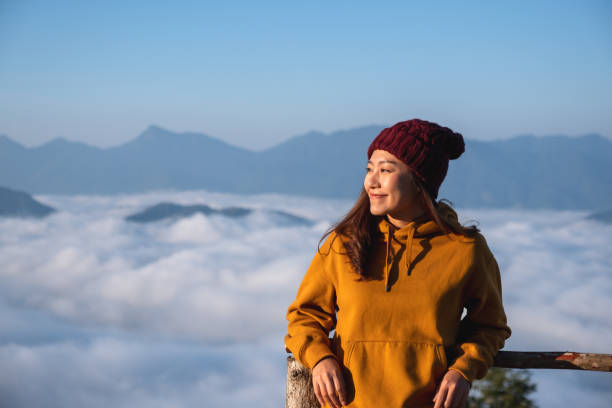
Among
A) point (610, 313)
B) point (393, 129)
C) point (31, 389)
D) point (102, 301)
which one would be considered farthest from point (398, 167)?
point (102, 301)

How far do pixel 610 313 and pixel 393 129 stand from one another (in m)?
169

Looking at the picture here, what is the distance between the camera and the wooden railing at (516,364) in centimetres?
240

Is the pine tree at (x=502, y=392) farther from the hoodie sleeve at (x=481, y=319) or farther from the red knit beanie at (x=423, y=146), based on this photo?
the red knit beanie at (x=423, y=146)

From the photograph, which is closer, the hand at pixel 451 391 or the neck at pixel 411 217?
the hand at pixel 451 391

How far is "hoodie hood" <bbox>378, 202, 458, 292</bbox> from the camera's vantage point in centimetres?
215

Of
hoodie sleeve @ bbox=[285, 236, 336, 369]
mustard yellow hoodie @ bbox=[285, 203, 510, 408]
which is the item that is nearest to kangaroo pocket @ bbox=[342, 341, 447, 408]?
mustard yellow hoodie @ bbox=[285, 203, 510, 408]

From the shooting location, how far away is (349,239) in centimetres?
220

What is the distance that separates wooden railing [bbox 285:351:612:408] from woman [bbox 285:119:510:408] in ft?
0.77

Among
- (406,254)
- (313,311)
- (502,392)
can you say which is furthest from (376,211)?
(502,392)

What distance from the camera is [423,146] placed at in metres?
2.15

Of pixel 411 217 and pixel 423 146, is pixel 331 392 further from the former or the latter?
pixel 423 146

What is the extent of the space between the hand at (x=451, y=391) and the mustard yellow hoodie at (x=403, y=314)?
0.02 meters

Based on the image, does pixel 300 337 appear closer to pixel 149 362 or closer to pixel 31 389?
pixel 31 389

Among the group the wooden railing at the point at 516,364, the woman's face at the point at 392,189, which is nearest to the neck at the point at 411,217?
the woman's face at the point at 392,189
